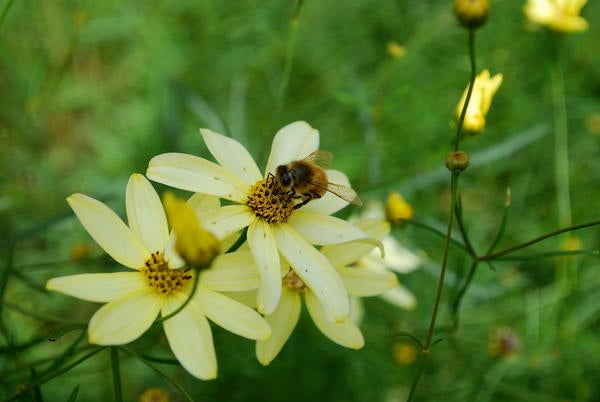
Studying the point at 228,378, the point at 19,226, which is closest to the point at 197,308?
the point at 228,378

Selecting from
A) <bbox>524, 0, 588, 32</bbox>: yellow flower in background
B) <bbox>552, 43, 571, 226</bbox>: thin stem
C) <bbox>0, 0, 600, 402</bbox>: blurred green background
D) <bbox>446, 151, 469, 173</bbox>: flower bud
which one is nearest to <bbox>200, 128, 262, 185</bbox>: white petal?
<bbox>446, 151, 469, 173</bbox>: flower bud

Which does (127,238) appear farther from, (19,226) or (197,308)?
(19,226)

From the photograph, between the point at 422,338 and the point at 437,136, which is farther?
the point at 437,136

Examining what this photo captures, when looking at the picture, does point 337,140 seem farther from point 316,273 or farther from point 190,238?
point 190,238

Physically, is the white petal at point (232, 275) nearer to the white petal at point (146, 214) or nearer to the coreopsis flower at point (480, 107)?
the white petal at point (146, 214)

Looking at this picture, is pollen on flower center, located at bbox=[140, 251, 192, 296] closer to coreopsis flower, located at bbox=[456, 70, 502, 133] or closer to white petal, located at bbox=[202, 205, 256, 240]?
white petal, located at bbox=[202, 205, 256, 240]
